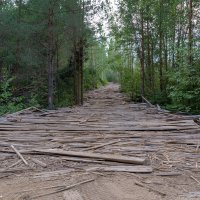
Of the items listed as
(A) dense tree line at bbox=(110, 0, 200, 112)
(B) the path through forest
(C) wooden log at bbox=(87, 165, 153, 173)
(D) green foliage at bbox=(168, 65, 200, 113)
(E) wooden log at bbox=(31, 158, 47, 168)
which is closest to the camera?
(B) the path through forest

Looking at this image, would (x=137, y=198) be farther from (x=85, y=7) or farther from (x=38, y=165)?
(x=85, y=7)

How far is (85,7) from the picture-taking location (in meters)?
13.7

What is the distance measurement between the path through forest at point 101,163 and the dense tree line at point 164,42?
5568 mm

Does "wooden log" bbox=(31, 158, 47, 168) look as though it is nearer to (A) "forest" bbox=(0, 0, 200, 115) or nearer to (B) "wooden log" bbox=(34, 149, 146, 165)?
(B) "wooden log" bbox=(34, 149, 146, 165)

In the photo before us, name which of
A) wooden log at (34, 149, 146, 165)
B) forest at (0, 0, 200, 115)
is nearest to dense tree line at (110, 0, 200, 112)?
forest at (0, 0, 200, 115)

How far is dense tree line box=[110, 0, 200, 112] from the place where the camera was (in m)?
11.3

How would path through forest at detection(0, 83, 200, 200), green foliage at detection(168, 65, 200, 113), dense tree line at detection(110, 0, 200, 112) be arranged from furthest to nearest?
dense tree line at detection(110, 0, 200, 112), green foliage at detection(168, 65, 200, 113), path through forest at detection(0, 83, 200, 200)

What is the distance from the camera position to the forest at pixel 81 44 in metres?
11.3

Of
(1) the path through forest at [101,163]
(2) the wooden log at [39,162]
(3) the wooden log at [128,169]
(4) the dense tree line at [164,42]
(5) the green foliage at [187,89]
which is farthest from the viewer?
(4) the dense tree line at [164,42]

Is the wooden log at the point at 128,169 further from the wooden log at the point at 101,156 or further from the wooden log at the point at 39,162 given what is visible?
the wooden log at the point at 39,162

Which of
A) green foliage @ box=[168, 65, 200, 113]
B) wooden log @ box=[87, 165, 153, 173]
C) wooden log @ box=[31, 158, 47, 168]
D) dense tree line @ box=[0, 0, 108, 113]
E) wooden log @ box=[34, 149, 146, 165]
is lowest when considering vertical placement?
wooden log @ box=[87, 165, 153, 173]

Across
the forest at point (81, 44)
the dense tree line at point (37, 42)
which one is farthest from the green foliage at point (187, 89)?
the dense tree line at point (37, 42)

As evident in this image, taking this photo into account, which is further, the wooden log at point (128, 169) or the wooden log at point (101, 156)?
the wooden log at point (101, 156)

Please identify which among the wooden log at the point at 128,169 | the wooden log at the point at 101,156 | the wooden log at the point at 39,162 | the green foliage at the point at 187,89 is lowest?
the wooden log at the point at 128,169
